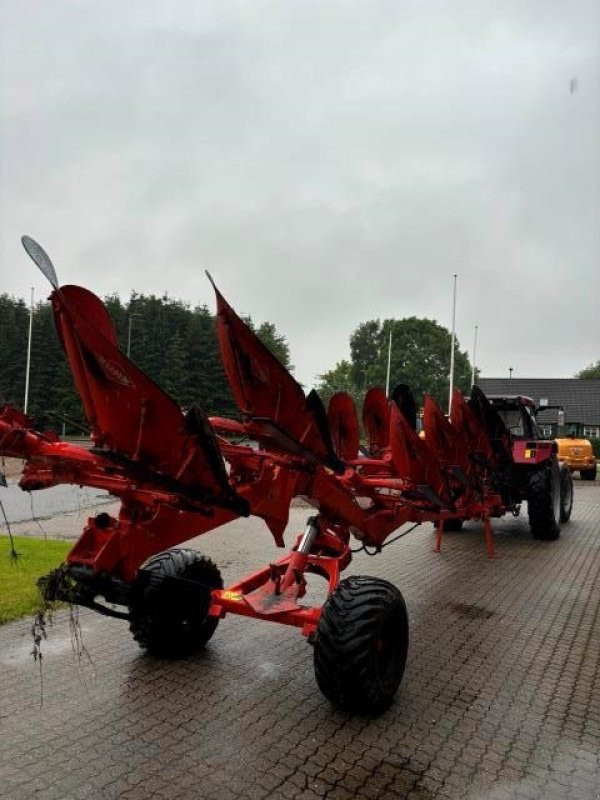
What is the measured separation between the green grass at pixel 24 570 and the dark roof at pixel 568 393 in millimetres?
44421

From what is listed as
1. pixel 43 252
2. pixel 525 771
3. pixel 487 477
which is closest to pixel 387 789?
pixel 525 771

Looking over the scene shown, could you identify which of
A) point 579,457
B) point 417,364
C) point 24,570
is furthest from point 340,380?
point 24,570

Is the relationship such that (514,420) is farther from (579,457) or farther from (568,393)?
(568,393)

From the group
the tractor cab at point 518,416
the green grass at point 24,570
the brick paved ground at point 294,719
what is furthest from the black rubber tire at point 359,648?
the tractor cab at point 518,416

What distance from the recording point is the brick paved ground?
3264mm

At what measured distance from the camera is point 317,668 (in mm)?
3910

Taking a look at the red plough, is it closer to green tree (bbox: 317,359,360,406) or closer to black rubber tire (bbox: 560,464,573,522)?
black rubber tire (bbox: 560,464,573,522)

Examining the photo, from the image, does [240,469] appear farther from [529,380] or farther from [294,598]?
[529,380]

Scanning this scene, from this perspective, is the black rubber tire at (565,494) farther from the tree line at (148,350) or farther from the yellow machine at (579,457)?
the tree line at (148,350)

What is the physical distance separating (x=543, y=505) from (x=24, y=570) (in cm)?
774

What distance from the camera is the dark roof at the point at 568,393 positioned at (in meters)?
50.1

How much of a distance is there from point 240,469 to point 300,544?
2.98 ft

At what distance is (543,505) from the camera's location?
1038cm

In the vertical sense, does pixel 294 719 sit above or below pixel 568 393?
below
